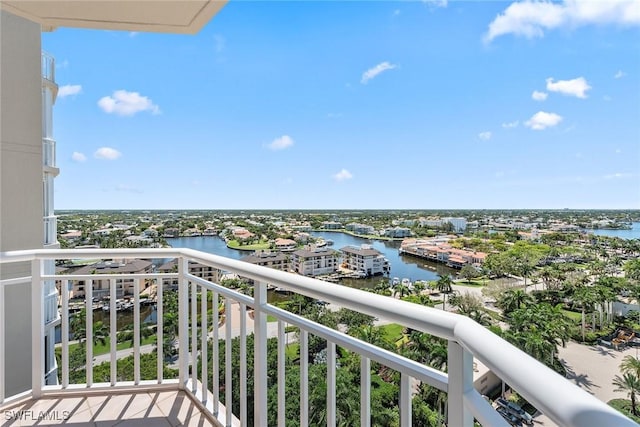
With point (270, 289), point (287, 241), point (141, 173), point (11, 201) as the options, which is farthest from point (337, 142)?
point (270, 289)

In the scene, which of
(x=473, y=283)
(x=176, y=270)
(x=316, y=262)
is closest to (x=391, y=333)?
(x=176, y=270)

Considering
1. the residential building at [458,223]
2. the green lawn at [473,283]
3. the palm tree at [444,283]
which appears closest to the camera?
the palm tree at [444,283]

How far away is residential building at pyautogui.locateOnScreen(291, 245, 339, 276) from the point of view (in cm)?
419

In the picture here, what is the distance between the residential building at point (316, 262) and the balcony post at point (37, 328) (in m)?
2.30

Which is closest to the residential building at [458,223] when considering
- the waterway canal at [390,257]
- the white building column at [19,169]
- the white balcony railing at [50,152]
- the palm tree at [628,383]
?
the waterway canal at [390,257]

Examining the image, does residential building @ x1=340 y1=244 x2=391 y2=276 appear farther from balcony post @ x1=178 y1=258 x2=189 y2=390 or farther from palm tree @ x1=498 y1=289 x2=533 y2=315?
balcony post @ x1=178 y1=258 x2=189 y2=390

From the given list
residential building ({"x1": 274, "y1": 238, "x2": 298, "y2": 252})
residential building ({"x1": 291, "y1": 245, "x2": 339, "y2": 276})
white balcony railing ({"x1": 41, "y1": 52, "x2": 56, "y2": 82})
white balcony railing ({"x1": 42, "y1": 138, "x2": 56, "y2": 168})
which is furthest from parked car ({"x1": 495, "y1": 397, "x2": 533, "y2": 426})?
white balcony railing ({"x1": 41, "y1": 52, "x2": 56, "y2": 82})

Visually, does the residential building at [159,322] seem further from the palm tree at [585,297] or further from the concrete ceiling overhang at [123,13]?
the palm tree at [585,297]

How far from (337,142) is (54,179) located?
1326cm

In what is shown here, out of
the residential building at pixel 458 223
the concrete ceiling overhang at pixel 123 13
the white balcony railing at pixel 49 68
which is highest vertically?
the white balcony railing at pixel 49 68

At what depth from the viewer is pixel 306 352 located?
1230mm

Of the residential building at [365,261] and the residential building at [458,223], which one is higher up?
the residential building at [458,223]

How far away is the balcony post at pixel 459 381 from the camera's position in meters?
0.69

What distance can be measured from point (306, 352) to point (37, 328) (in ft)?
6.71
